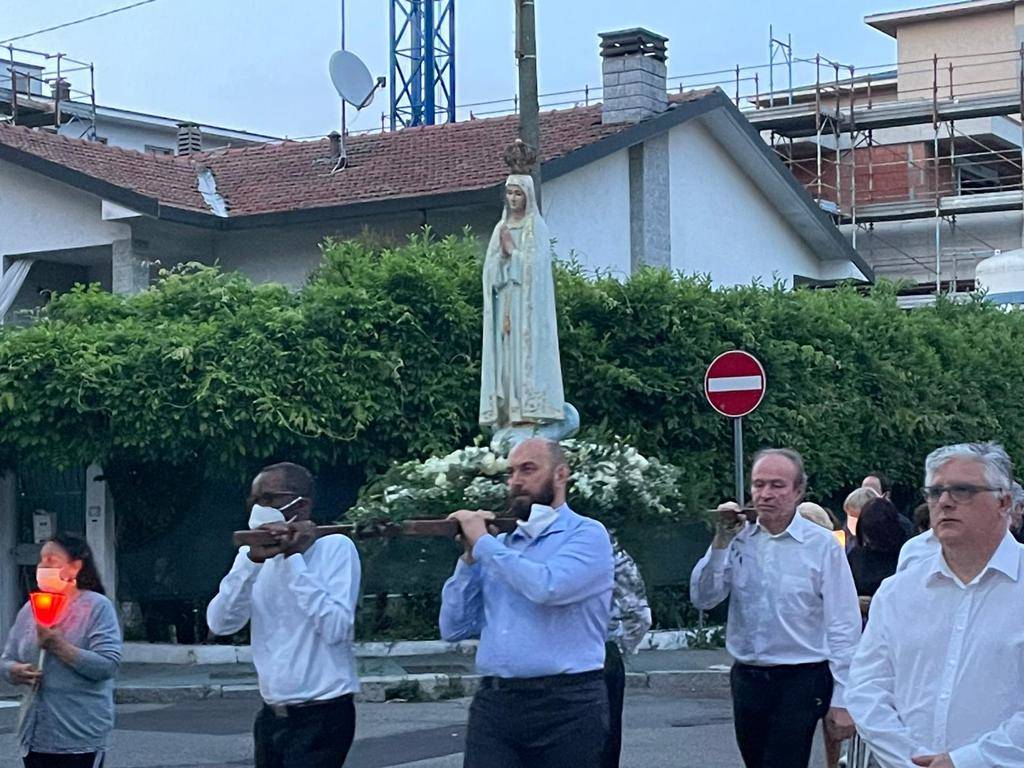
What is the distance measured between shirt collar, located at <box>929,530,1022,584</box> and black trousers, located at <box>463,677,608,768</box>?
5.34 ft

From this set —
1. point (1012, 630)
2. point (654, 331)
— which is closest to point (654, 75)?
point (654, 331)

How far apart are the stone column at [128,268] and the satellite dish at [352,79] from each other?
11.4ft

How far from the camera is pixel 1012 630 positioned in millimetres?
4355

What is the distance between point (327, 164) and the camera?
25891mm

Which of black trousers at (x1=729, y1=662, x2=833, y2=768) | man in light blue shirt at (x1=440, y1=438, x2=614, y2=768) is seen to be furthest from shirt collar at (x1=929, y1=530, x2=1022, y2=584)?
black trousers at (x1=729, y1=662, x2=833, y2=768)

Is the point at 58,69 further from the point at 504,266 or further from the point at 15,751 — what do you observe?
the point at 15,751

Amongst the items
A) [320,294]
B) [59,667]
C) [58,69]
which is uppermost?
[58,69]

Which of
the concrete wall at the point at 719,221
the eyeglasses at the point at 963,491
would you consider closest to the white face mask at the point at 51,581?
the eyeglasses at the point at 963,491

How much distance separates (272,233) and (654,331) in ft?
25.6

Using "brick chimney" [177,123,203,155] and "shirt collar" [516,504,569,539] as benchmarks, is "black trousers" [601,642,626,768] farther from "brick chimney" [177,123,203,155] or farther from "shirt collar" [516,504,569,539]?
"brick chimney" [177,123,203,155]

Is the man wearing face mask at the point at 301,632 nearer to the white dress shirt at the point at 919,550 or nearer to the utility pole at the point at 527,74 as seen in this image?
the white dress shirt at the point at 919,550

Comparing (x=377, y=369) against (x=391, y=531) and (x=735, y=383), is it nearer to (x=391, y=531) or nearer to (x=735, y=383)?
(x=735, y=383)

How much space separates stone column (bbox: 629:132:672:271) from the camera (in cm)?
2520

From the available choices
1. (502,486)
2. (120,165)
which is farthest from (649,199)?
(502,486)
